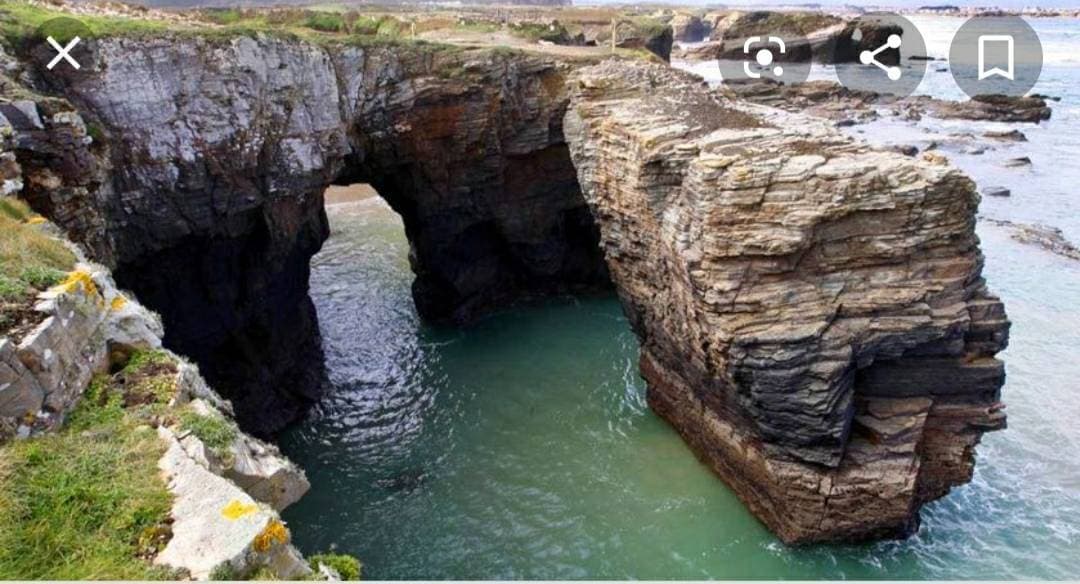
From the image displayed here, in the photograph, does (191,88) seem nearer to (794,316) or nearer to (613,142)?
(613,142)

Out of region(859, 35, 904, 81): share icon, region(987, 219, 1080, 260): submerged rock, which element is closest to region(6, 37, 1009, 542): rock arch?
region(987, 219, 1080, 260): submerged rock

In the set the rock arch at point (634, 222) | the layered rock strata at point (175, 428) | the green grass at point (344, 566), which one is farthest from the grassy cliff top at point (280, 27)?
the green grass at point (344, 566)

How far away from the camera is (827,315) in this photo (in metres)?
15.6

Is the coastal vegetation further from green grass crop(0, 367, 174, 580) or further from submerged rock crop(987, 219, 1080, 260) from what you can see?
submerged rock crop(987, 219, 1080, 260)

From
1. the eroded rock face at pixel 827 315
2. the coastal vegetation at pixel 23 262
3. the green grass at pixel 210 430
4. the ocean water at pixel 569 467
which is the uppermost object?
the coastal vegetation at pixel 23 262

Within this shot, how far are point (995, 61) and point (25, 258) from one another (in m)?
122

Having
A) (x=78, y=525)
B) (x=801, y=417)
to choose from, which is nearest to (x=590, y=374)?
(x=801, y=417)

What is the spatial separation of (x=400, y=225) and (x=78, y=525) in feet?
114

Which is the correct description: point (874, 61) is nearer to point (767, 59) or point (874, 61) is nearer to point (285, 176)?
point (767, 59)

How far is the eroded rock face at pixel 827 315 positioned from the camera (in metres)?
15.4

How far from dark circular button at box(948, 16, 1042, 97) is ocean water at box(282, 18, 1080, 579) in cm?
4918

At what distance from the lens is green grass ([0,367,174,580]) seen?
7391 mm

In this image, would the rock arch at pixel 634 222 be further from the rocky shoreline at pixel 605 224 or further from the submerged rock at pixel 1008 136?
the submerged rock at pixel 1008 136

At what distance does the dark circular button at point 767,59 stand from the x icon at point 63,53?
68.7m
